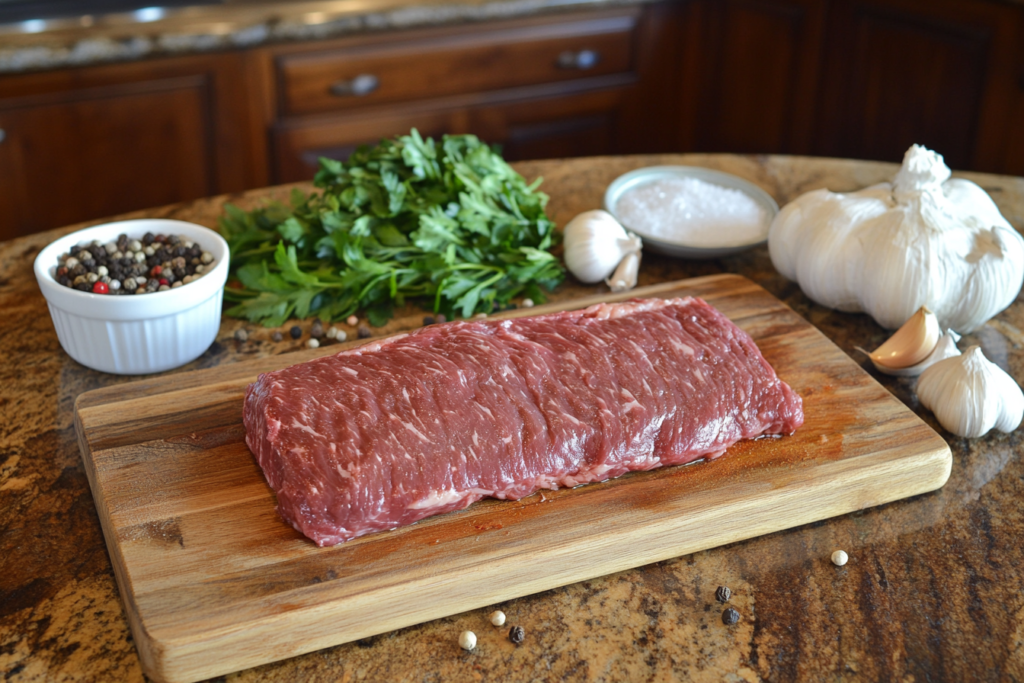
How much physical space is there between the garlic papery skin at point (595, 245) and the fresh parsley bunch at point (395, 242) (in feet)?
0.18

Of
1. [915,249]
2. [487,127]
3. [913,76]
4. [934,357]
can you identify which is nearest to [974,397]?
[934,357]

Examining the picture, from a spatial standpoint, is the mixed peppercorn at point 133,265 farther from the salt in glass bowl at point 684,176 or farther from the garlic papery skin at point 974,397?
the garlic papery skin at point 974,397

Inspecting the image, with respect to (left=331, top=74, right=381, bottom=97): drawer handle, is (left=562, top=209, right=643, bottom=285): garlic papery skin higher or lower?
lower

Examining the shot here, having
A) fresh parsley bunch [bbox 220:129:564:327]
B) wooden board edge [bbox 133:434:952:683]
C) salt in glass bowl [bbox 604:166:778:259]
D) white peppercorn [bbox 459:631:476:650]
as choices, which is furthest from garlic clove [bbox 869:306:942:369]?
white peppercorn [bbox 459:631:476:650]

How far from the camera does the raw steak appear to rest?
1.51 m

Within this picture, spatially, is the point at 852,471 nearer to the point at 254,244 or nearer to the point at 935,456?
the point at 935,456

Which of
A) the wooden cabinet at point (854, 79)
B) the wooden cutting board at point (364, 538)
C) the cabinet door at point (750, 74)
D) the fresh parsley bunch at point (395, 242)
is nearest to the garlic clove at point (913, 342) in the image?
the wooden cutting board at point (364, 538)

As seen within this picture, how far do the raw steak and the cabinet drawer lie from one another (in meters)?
2.11

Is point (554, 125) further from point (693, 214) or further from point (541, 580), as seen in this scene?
point (541, 580)

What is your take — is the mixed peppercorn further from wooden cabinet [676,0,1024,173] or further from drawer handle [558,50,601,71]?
wooden cabinet [676,0,1024,173]

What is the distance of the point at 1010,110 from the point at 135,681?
11.8ft

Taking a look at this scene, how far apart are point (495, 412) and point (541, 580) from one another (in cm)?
33

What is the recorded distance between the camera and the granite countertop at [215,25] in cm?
315

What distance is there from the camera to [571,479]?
161 centimetres
